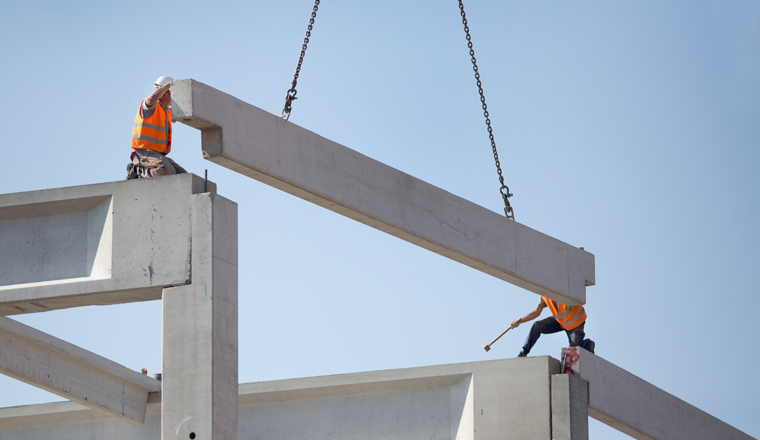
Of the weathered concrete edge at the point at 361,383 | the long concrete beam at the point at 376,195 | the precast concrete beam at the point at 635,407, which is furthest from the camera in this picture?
the weathered concrete edge at the point at 361,383

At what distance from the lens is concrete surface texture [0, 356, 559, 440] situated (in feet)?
44.2

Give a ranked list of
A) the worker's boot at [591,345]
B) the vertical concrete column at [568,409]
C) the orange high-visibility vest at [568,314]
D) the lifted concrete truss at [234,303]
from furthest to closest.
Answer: the worker's boot at [591,345]
the orange high-visibility vest at [568,314]
the vertical concrete column at [568,409]
the lifted concrete truss at [234,303]

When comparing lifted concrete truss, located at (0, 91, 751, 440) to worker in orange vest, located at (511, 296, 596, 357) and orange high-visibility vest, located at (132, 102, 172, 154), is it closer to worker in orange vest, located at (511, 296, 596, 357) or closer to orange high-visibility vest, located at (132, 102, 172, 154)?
worker in orange vest, located at (511, 296, 596, 357)

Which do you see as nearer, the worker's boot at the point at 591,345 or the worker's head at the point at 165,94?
the worker's head at the point at 165,94

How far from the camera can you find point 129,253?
983cm


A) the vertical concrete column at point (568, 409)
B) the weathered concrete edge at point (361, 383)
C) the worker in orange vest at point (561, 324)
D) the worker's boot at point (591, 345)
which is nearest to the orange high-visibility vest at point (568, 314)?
the worker in orange vest at point (561, 324)

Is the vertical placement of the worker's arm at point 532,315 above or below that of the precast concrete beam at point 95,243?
above

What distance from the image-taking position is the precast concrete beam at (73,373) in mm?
14102

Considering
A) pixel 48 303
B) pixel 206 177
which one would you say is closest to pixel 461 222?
pixel 206 177

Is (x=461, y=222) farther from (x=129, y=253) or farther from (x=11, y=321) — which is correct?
(x=11, y=321)

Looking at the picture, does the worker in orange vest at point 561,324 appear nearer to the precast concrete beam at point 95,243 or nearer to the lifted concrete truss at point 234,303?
the lifted concrete truss at point 234,303

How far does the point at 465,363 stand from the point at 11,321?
18.6 feet

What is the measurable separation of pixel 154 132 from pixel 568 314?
241 inches

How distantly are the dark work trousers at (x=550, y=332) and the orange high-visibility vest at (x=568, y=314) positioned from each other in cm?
9
